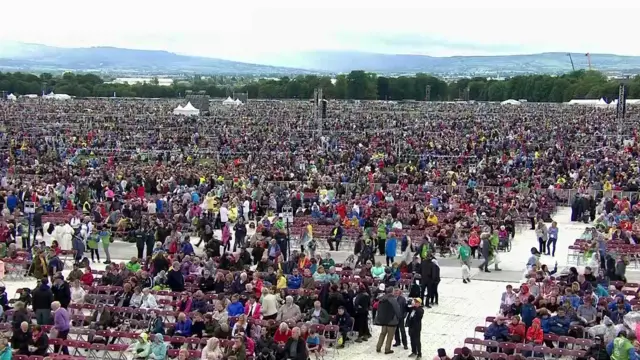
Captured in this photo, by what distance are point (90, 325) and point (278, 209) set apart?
13.5 meters

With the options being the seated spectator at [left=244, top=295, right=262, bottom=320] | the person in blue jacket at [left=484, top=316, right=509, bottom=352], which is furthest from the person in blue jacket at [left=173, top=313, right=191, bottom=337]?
the person in blue jacket at [left=484, top=316, right=509, bottom=352]

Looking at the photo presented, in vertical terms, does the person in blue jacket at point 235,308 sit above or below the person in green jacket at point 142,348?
above

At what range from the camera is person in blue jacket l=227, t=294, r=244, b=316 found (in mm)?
14156

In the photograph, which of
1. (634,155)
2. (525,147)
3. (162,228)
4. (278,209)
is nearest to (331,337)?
(162,228)

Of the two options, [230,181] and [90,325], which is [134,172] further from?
[90,325]

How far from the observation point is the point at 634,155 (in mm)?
40562

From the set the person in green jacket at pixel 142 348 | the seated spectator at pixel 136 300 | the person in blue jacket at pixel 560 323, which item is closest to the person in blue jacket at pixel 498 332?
the person in blue jacket at pixel 560 323

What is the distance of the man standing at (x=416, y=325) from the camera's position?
13836 mm

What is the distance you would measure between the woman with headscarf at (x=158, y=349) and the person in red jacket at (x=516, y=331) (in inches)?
204

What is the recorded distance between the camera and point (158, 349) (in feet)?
41.3

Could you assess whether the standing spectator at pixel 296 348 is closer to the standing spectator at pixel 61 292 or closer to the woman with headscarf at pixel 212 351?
the woman with headscarf at pixel 212 351

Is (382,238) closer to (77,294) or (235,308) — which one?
(235,308)

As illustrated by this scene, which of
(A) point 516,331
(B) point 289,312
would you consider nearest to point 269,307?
(B) point 289,312

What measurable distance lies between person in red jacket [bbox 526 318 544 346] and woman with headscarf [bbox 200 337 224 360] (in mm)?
4624
